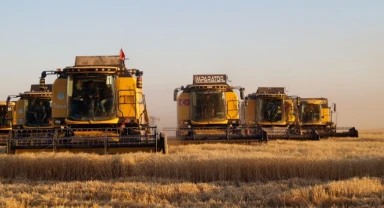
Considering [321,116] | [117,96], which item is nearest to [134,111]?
[117,96]

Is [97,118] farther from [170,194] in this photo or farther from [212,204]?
[212,204]

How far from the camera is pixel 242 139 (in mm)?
17938

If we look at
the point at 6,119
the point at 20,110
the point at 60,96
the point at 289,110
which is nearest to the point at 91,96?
the point at 60,96

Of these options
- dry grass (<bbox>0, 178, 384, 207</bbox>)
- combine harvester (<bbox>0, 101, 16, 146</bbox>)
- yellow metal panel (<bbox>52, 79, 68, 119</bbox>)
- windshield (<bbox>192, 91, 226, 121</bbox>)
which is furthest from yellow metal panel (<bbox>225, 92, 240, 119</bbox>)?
dry grass (<bbox>0, 178, 384, 207</bbox>)

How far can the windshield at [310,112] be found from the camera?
101 ft

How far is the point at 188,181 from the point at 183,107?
11022 mm

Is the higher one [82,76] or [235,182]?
[82,76]

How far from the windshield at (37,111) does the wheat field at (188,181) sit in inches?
411

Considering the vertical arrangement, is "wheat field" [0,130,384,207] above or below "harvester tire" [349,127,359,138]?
below

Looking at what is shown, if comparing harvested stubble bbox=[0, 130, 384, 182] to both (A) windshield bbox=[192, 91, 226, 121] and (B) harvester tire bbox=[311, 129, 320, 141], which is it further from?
(B) harvester tire bbox=[311, 129, 320, 141]

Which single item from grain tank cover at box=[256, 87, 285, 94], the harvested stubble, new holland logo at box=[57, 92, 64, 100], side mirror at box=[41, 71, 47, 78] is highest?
grain tank cover at box=[256, 87, 285, 94]

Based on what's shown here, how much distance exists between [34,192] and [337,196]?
4.81 m

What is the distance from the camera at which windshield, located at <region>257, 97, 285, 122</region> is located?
25047 mm

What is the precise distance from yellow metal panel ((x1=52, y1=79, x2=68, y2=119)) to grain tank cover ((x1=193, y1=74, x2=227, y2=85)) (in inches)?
293
